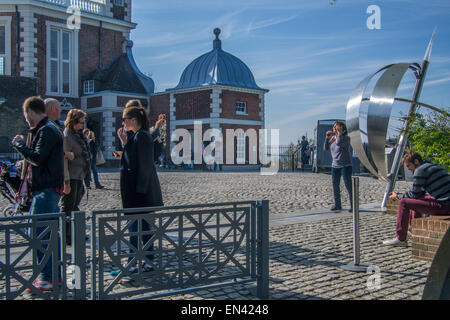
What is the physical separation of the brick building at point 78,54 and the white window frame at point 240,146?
275 inches

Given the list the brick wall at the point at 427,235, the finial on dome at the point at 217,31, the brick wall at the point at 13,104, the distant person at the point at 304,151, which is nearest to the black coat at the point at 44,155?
Answer: the brick wall at the point at 427,235

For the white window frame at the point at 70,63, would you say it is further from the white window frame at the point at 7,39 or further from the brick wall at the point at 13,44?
the white window frame at the point at 7,39

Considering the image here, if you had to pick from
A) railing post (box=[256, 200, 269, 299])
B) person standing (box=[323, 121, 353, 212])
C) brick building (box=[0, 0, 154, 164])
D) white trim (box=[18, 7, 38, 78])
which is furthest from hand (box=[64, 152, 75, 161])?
white trim (box=[18, 7, 38, 78])

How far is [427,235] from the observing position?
5.49 m

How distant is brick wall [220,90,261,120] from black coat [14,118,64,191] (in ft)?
80.9

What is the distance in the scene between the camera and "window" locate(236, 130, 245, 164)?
29319 mm

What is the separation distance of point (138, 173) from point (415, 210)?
3.59 metres

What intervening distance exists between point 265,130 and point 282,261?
2598 centimetres

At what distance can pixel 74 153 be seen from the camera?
616cm

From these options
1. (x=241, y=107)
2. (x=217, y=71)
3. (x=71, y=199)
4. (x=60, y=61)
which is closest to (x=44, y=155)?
(x=71, y=199)

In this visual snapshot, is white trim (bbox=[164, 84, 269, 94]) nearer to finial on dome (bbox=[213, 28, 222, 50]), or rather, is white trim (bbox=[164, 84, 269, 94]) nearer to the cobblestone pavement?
finial on dome (bbox=[213, 28, 222, 50])

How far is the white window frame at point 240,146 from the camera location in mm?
29344

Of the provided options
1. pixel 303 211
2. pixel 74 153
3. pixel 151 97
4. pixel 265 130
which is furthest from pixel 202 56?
pixel 74 153

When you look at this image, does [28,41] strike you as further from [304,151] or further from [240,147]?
[304,151]
